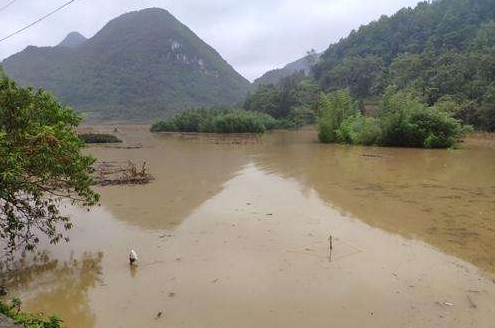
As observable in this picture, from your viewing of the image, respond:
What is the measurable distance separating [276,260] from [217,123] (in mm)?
46723

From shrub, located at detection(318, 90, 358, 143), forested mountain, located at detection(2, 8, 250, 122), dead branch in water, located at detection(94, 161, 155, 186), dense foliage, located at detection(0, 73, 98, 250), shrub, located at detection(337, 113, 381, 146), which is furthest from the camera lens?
Answer: forested mountain, located at detection(2, 8, 250, 122)

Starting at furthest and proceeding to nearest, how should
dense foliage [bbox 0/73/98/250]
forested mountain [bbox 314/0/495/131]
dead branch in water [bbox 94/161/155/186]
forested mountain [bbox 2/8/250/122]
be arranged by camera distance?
1. forested mountain [bbox 2/8/250/122]
2. forested mountain [bbox 314/0/495/131]
3. dead branch in water [bbox 94/161/155/186]
4. dense foliage [bbox 0/73/98/250]

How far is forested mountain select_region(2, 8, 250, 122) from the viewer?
10631cm

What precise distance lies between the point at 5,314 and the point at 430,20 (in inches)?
3623

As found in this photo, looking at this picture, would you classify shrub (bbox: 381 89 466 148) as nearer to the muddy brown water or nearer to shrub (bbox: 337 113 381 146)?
shrub (bbox: 337 113 381 146)

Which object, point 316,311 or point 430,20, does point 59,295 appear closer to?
point 316,311

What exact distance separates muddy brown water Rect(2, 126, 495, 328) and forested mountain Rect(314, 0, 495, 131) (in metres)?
29.7

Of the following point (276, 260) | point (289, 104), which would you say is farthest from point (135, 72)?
point (276, 260)

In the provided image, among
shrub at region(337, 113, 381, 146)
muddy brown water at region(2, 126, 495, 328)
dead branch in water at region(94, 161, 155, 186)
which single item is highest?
shrub at region(337, 113, 381, 146)

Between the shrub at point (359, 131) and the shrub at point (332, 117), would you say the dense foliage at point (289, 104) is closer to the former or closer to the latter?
the shrub at point (332, 117)

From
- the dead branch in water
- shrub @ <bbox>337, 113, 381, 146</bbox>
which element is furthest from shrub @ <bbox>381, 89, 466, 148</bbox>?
the dead branch in water

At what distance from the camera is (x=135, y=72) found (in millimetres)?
119625

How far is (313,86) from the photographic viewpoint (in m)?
75.9

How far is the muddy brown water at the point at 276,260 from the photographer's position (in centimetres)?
575
